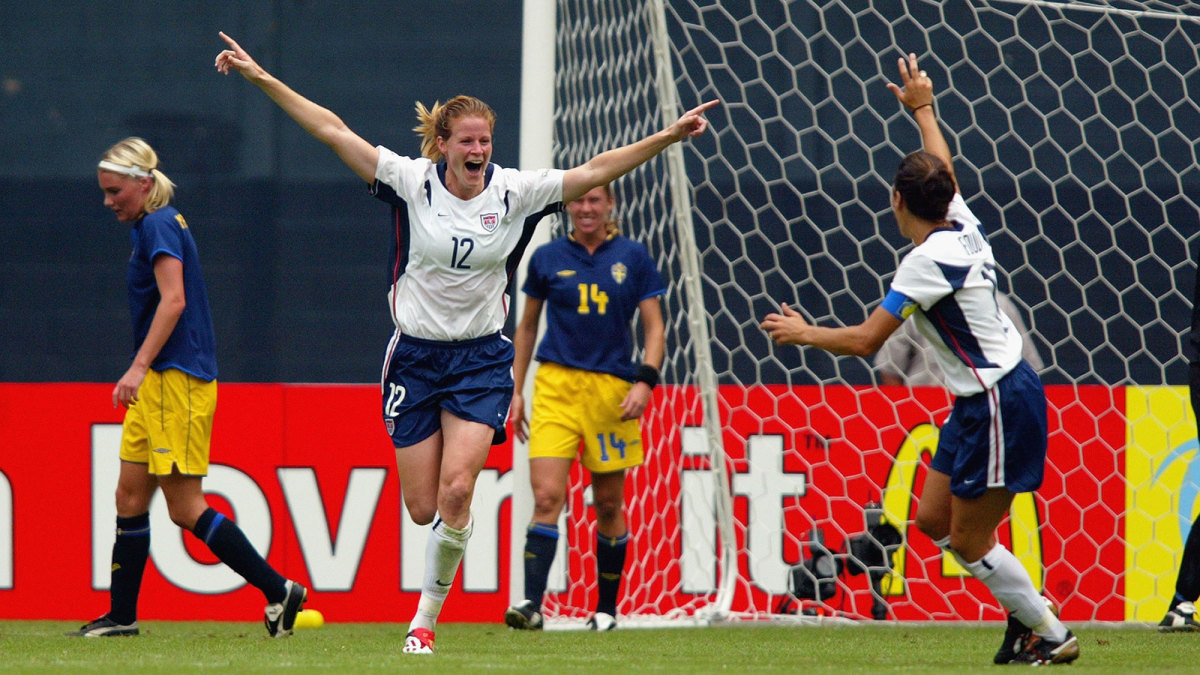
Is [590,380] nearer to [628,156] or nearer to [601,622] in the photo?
[601,622]

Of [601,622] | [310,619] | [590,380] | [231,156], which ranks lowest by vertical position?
[310,619]

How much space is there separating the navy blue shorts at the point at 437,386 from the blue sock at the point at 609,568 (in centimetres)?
144

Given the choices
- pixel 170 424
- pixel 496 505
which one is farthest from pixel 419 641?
pixel 496 505

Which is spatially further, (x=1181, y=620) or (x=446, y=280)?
(x=1181, y=620)

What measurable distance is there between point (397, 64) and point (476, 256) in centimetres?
315

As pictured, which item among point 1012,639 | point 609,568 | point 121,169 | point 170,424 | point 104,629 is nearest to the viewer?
point 1012,639

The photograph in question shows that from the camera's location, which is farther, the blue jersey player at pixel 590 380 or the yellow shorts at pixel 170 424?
the blue jersey player at pixel 590 380

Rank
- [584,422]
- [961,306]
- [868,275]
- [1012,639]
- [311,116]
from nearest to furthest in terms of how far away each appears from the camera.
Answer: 1. [961,306]
2. [1012,639]
3. [311,116]
4. [584,422]
5. [868,275]

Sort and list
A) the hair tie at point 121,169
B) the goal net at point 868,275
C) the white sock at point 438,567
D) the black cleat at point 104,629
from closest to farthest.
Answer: the white sock at point 438,567 < the hair tie at point 121,169 < the black cleat at point 104,629 < the goal net at point 868,275

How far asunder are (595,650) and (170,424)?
1629 mm

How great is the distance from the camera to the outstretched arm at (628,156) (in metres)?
4.57

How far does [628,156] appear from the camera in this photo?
184 inches

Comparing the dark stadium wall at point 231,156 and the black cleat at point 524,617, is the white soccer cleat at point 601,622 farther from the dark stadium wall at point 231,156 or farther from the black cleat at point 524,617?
the dark stadium wall at point 231,156

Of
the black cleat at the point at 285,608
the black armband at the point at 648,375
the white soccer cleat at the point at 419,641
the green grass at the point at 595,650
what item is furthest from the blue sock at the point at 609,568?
the white soccer cleat at the point at 419,641
